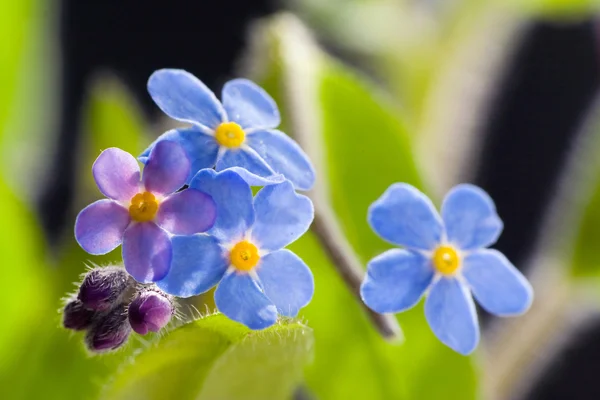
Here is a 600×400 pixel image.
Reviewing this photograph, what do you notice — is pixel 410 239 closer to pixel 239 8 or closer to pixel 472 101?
pixel 472 101

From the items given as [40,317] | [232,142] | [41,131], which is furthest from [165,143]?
[41,131]

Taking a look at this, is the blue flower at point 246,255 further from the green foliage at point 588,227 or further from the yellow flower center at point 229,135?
the green foliage at point 588,227

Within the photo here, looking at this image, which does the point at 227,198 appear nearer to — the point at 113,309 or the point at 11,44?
the point at 113,309

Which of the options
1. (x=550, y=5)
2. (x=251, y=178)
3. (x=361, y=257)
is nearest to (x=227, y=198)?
(x=251, y=178)

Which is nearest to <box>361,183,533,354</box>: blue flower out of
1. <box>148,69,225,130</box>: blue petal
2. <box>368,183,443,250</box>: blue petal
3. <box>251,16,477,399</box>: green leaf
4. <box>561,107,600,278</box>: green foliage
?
<box>368,183,443,250</box>: blue petal

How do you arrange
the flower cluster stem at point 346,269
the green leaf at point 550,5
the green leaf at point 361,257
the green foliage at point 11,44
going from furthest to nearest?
1. the green leaf at point 550,5
2. the green foliage at point 11,44
3. the green leaf at point 361,257
4. the flower cluster stem at point 346,269

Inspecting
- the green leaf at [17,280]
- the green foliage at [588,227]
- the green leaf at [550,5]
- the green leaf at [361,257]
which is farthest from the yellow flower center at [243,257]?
the green leaf at [550,5]
